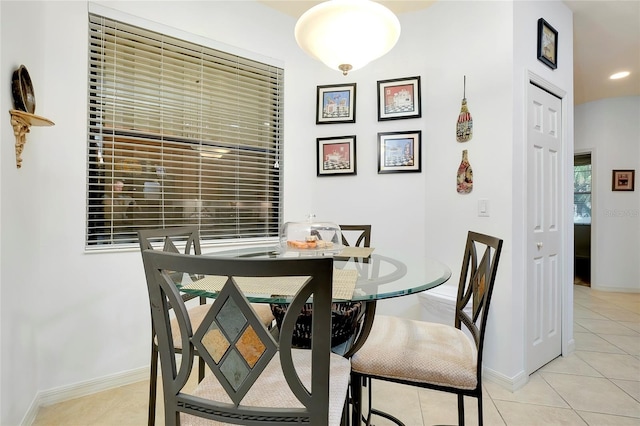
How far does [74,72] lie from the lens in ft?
6.16

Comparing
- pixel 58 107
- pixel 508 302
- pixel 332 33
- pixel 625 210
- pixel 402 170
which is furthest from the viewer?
pixel 625 210

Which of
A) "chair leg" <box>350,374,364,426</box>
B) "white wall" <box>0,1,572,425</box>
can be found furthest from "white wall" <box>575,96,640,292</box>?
"chair leg" <box>350,374,364,426</box>

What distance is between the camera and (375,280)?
4.05 ft

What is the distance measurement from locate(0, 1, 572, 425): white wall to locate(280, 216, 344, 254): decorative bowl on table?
52 cm

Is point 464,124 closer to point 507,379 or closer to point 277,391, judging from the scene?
point 507,379

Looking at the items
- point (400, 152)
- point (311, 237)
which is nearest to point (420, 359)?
point (311, 237)

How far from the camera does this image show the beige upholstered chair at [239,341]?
2.27ft

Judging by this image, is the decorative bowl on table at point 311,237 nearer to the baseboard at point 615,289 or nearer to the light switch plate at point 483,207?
the light switch plate at point 483,207

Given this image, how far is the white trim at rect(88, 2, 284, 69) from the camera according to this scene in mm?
1969

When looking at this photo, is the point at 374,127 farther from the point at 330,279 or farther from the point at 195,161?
the point at 330,279

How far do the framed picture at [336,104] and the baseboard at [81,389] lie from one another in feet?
7.91

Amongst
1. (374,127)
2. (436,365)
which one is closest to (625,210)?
(374,127)

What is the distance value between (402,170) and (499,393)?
172cm

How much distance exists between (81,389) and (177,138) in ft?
5.69
